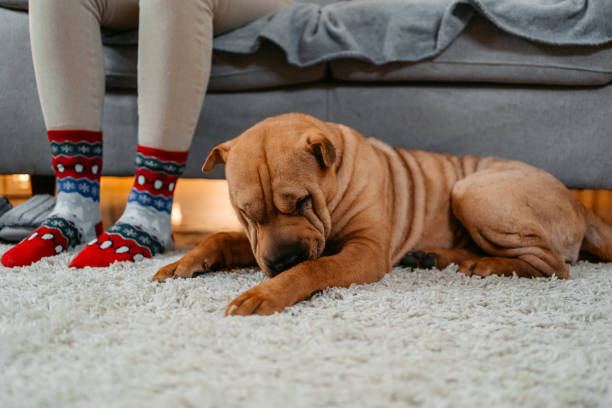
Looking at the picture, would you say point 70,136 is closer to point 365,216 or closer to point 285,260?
point 285,260

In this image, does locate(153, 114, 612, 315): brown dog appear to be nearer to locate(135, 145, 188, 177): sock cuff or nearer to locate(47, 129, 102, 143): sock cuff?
locate(135, 145, 188, 177): sock cuff

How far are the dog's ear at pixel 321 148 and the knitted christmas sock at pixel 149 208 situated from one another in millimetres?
643

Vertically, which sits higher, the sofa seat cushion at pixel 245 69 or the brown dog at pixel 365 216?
the sofa seat cushion at pixel 245 69

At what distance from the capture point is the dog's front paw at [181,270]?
133cm

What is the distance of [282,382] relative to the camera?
2.35 feet

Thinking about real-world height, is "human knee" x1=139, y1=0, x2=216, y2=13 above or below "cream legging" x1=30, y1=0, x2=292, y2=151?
above

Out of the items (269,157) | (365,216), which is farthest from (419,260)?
(269,157)

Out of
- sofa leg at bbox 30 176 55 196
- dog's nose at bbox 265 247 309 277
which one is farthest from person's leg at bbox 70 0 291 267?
sofa leg at bbox 30 176 55 196

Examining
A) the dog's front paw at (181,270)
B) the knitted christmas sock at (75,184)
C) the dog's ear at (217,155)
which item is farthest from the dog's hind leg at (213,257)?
the knitted christmas sock at (75,184)

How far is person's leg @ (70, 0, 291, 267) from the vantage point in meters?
1.67

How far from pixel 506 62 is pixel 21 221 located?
2.25 m

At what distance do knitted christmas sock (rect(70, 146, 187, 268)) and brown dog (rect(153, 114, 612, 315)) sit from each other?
260mm

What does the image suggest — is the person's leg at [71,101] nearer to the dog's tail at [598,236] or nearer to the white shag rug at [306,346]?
the white shag rug at [306,346]

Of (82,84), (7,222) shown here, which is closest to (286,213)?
(82,84)
